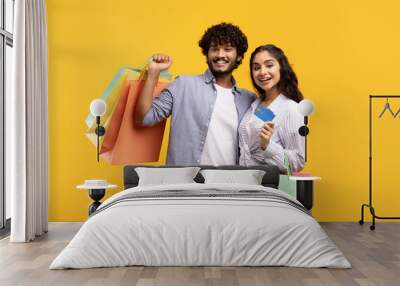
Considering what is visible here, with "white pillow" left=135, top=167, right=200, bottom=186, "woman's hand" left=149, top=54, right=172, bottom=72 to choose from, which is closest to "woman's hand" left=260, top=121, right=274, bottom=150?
"white pillow" left=135, top=167, right=200, bottom=186

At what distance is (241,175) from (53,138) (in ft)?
8.14

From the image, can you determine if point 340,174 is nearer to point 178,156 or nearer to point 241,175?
point 241,175

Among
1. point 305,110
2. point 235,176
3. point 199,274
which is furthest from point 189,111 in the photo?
point 199,274

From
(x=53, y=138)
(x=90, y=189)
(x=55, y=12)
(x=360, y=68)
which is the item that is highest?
(x=55, y=12)

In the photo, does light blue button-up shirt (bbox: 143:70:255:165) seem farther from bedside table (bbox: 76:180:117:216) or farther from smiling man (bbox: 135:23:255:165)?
bedside table (bbox: 76:180:117:216)

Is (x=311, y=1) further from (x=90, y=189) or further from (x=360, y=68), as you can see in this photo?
(x=90, y=189)

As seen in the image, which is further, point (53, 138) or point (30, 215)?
point (53, 138)

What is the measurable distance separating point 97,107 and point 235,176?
191cm

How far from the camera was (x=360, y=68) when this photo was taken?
274 inches

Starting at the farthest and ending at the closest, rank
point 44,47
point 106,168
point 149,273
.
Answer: point 106,168
point 44,47
point 149,273

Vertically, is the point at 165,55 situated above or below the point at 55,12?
below

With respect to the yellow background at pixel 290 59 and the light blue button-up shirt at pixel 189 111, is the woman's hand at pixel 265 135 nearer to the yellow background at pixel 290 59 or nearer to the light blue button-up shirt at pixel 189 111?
the light blue button-up shirt at pixel 189 111

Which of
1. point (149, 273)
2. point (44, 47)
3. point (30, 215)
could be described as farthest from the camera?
point (44, 47)

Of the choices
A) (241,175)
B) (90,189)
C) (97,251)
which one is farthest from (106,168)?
(97,251)
